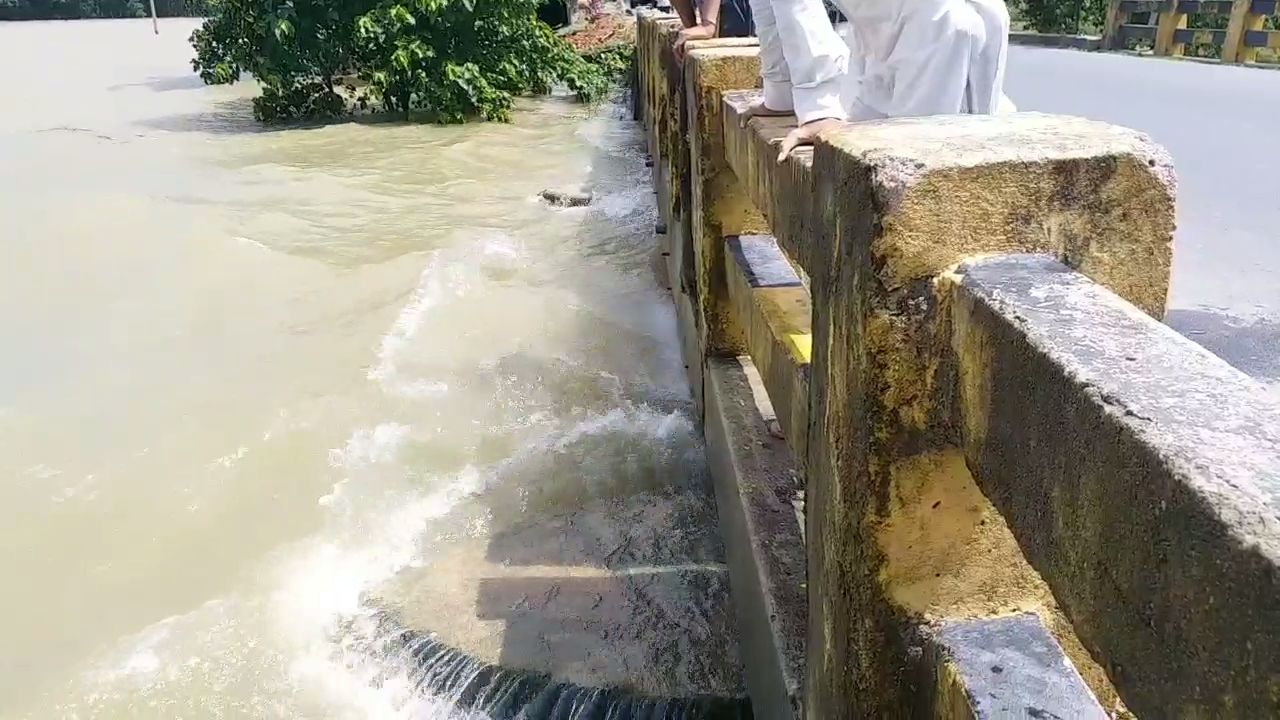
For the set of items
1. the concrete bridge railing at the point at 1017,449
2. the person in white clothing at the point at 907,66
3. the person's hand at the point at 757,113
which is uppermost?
the person in white clothing at the point at 907,66

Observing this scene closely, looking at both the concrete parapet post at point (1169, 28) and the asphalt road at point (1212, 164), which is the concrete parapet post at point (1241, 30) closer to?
the asphalt road at point (1212, 164)

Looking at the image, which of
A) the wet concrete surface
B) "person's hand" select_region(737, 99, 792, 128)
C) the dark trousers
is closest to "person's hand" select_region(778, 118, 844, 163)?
"person's hand" select_region(737, 99, 792, 128)

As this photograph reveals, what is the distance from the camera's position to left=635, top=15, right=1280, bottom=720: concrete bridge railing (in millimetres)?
890

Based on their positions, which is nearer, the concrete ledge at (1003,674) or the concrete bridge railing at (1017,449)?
the concrete bridge railing at (1017,449)

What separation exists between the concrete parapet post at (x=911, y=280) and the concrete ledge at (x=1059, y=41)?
18017 mm

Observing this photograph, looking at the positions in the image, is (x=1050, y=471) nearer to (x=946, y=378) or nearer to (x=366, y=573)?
(x=946, y=378)

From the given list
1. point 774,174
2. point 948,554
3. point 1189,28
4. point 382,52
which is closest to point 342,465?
point 774,174

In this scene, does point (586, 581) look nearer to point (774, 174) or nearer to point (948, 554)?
point (774, 174)

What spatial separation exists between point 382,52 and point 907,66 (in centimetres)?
1209

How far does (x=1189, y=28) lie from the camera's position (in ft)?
52.0

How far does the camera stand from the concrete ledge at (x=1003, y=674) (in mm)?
1372

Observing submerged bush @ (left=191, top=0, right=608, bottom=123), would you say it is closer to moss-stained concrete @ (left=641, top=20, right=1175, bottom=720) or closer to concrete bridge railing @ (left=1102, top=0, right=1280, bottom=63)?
concrete bridge railing @ (left=1102, top=0, right=1280, bottom=63)

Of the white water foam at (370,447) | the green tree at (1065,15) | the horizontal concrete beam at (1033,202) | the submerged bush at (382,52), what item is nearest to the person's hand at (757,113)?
the horizontal concrete beam at (1033,202)

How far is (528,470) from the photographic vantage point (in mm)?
4570
